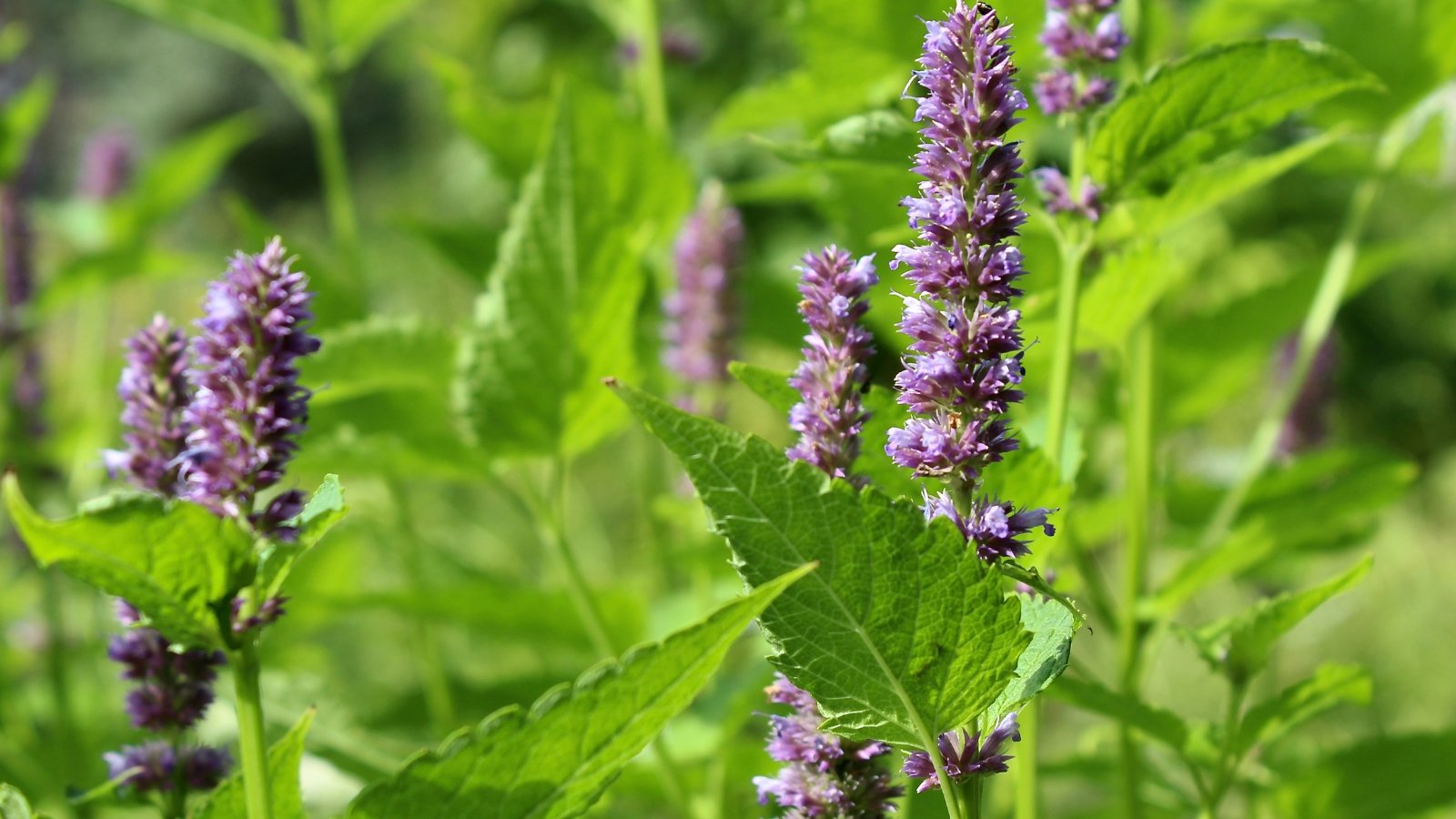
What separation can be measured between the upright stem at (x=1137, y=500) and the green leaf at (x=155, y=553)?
1.01 m

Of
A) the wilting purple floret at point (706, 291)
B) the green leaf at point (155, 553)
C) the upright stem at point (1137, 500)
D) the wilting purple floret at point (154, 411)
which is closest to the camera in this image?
the green leaf at point (155, 553)

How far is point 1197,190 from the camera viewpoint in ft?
4.45

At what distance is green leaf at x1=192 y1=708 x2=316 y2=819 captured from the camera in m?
0.99

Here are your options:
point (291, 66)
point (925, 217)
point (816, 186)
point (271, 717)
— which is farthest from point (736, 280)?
point (925, 217)

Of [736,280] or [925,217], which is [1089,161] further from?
[736,280]

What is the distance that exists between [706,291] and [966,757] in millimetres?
1356

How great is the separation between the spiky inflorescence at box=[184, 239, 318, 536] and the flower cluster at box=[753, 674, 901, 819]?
0.39 m

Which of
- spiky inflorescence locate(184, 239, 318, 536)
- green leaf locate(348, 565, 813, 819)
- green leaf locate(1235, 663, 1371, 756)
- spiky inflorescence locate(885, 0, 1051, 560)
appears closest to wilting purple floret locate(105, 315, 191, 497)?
spiky inflorescence locate(184, 239, 318, 536)

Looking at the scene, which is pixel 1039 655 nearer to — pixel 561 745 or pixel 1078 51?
pixel 561 745

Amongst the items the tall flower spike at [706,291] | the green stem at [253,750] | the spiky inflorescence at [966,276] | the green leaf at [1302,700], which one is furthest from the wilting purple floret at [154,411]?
the tall flower spike at [706,291]

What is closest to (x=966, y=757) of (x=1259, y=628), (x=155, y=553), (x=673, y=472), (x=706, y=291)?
(x=1259, y=628)

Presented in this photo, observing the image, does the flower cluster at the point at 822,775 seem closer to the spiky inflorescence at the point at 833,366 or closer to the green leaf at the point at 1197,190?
the spiky inflorescence at the point at 833,366

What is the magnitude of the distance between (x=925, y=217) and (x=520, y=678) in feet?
4.59

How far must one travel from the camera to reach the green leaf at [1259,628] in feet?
3.73
